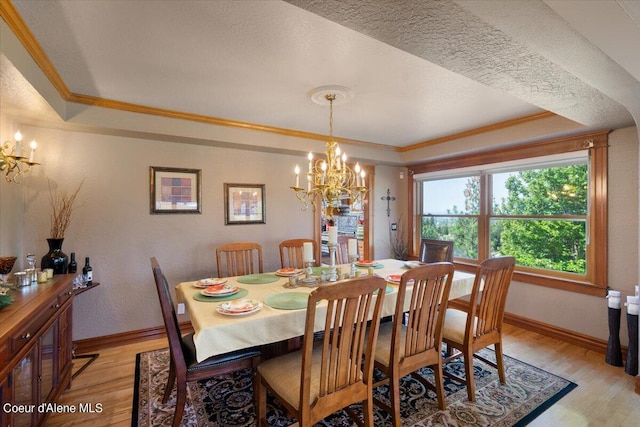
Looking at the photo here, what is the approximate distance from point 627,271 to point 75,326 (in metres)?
5.30

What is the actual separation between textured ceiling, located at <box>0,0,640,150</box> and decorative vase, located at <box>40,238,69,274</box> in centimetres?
111

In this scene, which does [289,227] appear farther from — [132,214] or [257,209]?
[132,214]

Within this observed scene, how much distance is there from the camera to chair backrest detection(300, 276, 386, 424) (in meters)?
1.43

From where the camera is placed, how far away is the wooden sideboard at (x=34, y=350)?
1318 millimetres

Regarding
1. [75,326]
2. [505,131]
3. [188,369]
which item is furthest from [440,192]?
[75,326]

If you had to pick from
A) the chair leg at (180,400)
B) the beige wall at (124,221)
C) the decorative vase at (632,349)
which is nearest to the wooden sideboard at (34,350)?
the chair leg at (180,400)

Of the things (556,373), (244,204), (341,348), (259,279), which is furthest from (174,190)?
(556,373)

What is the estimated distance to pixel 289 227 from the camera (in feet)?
13.4

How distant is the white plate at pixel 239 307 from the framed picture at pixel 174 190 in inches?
72.6

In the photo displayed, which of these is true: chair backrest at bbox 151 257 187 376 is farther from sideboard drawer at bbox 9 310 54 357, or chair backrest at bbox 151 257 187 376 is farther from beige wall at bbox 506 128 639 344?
beige wall at bbox 506 128 639 344

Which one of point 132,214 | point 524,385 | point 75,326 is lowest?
point 524,385

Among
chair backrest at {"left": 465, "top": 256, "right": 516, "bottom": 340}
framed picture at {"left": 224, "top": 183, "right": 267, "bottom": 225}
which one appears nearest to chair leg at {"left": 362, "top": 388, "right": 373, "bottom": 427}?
chair backrest at {"left": 465, "top": 256, "right": 516, "bottom": 340}

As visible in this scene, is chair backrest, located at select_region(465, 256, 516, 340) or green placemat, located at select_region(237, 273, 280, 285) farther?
green placemat, located at select_region(237, 273, 280, 285)

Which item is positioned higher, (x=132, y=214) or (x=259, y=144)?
(x=259, y=144)
